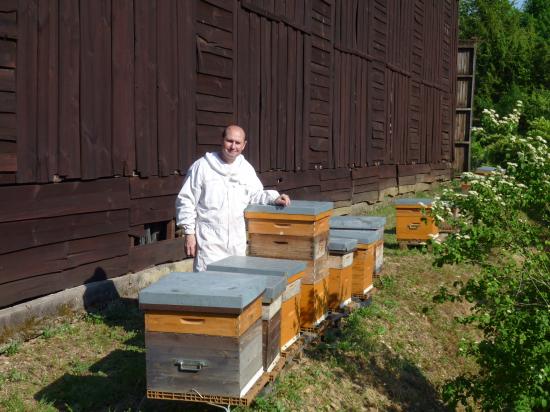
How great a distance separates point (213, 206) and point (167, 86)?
120 inches

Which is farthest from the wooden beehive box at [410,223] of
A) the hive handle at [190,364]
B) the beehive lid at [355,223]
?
the hive handle at [190,364]

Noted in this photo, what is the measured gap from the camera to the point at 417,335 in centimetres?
915

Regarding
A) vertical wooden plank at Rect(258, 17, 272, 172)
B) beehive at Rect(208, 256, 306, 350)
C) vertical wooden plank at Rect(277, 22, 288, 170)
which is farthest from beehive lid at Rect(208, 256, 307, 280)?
vertical wooden plank at Rect(277, 22, 288, 170)

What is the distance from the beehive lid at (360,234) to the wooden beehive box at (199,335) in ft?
12.2

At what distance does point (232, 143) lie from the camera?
6406mm

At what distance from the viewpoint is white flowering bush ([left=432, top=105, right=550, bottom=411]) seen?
573 centimetres

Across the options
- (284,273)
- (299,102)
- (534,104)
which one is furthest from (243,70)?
(534,104)

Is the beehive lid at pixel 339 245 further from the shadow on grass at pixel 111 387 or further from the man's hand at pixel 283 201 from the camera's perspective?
the shadow on grass at pixel 111 387

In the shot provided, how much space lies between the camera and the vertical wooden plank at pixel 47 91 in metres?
6.99

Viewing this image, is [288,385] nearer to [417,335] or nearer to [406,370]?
[406,370]

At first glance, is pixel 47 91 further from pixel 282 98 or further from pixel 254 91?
pixel 282 98

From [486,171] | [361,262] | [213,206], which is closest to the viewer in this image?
[213,206]

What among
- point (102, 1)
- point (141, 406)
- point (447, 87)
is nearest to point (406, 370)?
point (141, 406)

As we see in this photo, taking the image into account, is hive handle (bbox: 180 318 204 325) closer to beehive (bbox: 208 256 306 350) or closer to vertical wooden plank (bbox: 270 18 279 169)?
beehive (bbox: 208 256 306 350)
